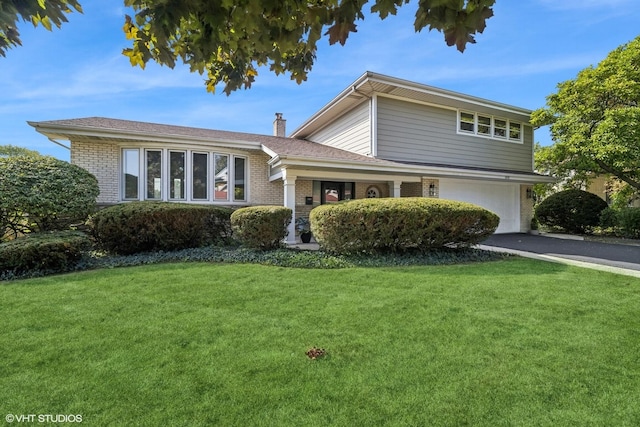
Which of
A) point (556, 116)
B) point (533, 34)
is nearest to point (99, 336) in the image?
point (533, 34)

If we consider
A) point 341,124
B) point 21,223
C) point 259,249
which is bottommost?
point 259,249

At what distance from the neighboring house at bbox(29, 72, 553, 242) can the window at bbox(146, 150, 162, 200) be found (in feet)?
0.11

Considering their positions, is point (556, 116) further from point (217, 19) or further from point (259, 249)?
point (217, 19)

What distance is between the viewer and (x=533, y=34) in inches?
336

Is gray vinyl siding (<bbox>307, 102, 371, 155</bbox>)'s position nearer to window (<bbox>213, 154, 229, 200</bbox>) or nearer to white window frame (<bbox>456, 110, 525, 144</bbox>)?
white window frame (<bbox>456, 110, 525, 144</bbox>)

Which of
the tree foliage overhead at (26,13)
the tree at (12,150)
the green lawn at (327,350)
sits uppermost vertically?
the tree at (12,150)

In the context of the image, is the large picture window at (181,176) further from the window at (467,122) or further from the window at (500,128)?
the window at (500,128)

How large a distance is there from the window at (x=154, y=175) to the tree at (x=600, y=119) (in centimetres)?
1526

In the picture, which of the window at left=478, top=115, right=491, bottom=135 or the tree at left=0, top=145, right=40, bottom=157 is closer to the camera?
the window at left=478, top=115, right=491, bottom=135

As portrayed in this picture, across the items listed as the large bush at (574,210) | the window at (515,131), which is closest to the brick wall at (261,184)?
the window at (515,131)

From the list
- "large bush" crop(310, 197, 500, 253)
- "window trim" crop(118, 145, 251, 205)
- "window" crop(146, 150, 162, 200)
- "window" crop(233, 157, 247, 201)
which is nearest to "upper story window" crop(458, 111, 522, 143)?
"large bush" crop(310, 197, 500, 253)

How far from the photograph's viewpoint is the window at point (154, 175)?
33.8ft

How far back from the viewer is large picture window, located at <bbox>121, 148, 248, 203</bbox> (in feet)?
33.3

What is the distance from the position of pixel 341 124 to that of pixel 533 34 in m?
7.24
